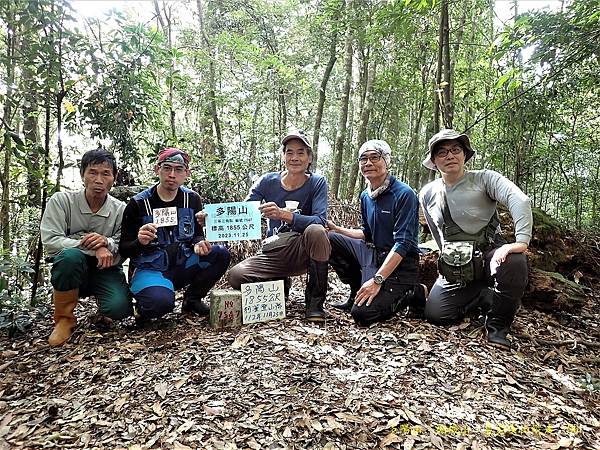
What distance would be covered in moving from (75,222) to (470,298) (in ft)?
11.3

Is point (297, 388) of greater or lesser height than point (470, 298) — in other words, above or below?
below

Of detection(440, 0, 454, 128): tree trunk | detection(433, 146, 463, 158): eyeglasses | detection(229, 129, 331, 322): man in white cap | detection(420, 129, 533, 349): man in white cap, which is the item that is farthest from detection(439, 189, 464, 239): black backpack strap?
detection(440, 0, 454, 128): tree trunk

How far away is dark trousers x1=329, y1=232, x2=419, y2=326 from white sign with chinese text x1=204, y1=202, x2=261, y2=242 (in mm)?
866

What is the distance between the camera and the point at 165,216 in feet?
11.2

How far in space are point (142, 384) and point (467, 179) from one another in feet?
9.70

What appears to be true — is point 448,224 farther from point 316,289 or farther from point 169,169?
point 169,169

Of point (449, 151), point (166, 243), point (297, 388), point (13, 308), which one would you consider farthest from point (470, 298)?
point (13, 308)

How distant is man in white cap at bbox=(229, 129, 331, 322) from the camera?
3530 mm

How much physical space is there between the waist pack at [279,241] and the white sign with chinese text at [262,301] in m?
0.32

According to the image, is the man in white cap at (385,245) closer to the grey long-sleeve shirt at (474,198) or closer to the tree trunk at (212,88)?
the grey long-sleeve shirt at (474,198)

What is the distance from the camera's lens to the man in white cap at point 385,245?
11.2 feet

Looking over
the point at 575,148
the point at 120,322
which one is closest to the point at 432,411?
the point at 120,322

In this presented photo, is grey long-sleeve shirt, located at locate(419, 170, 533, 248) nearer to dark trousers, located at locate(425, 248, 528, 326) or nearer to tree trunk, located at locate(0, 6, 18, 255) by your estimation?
dark trousers, located at locate(425, 248, 528, 326)

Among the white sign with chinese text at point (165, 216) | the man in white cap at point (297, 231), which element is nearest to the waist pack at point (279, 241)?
the man in white cap at point (297, 231)
